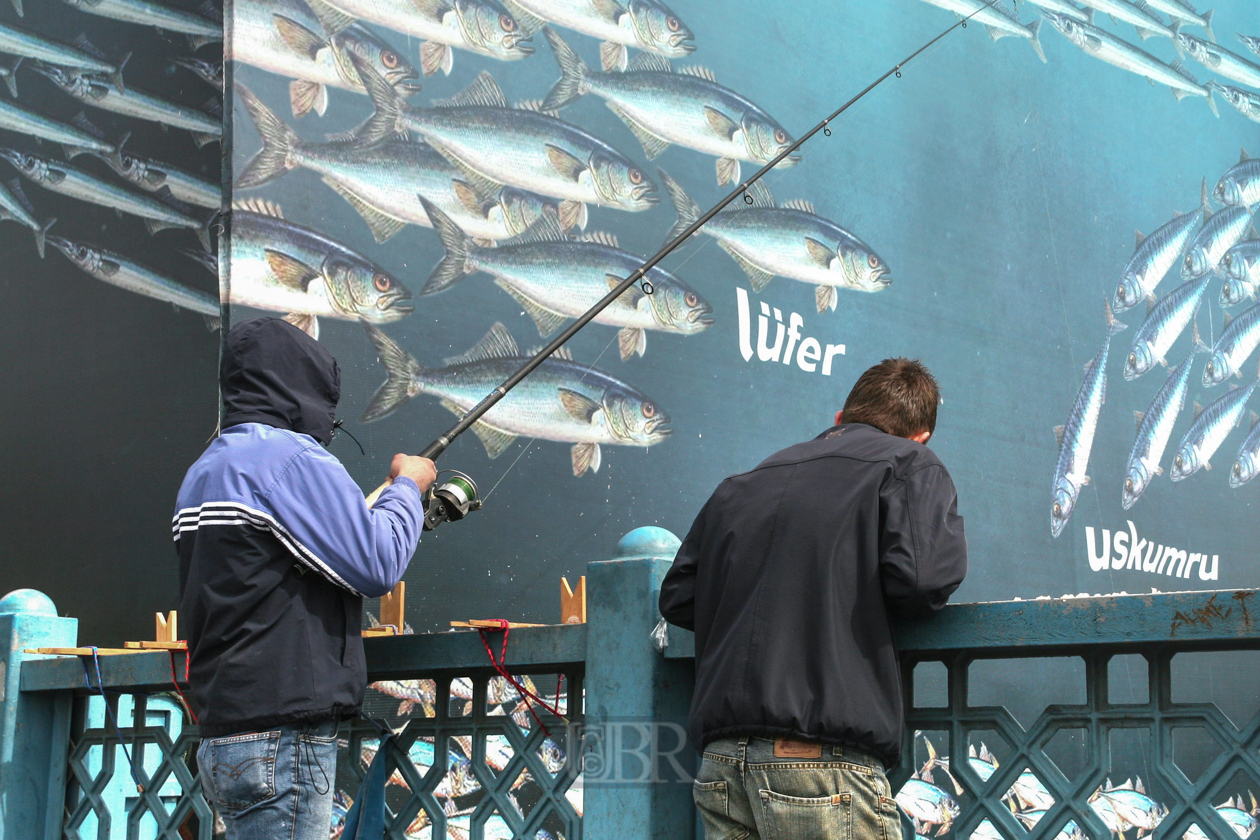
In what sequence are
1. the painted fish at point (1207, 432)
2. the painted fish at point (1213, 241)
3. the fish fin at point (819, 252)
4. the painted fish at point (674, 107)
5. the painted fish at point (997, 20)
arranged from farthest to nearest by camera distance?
the painted fish at point (1213, 241)
the painted fish at point (1207, 432)
the painted fish at point (997, 20)
the fish fin at point (819, 252)
the painted fish at point (674, 107)

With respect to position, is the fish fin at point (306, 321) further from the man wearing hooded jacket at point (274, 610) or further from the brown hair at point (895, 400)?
the brown hair at point (895, 400)

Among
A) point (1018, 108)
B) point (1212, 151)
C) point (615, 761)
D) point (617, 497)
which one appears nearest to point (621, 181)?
point (617, 497)

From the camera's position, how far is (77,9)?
4.78m

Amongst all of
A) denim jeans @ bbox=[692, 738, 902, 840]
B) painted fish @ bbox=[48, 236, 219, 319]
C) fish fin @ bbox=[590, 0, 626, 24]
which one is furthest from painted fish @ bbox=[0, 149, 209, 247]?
denim jeans @ bbox=[692, 738, 902, 840]

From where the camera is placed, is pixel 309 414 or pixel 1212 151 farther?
pixel 1212 151

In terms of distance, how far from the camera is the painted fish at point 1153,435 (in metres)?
7.95

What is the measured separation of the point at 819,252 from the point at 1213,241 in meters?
4.01

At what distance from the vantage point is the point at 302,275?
14.0 feet

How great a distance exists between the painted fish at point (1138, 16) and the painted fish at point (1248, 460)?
9.19 ft

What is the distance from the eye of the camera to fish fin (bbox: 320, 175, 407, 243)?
4.45m

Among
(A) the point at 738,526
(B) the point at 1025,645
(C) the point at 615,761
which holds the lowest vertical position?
(C) the point at 615,761

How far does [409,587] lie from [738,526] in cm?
294

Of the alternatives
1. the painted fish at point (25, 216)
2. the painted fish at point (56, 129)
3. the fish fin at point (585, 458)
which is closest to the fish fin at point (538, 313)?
the fish fin at point (585, 458)

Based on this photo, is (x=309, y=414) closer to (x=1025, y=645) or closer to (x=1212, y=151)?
(x=1025, y=645)
